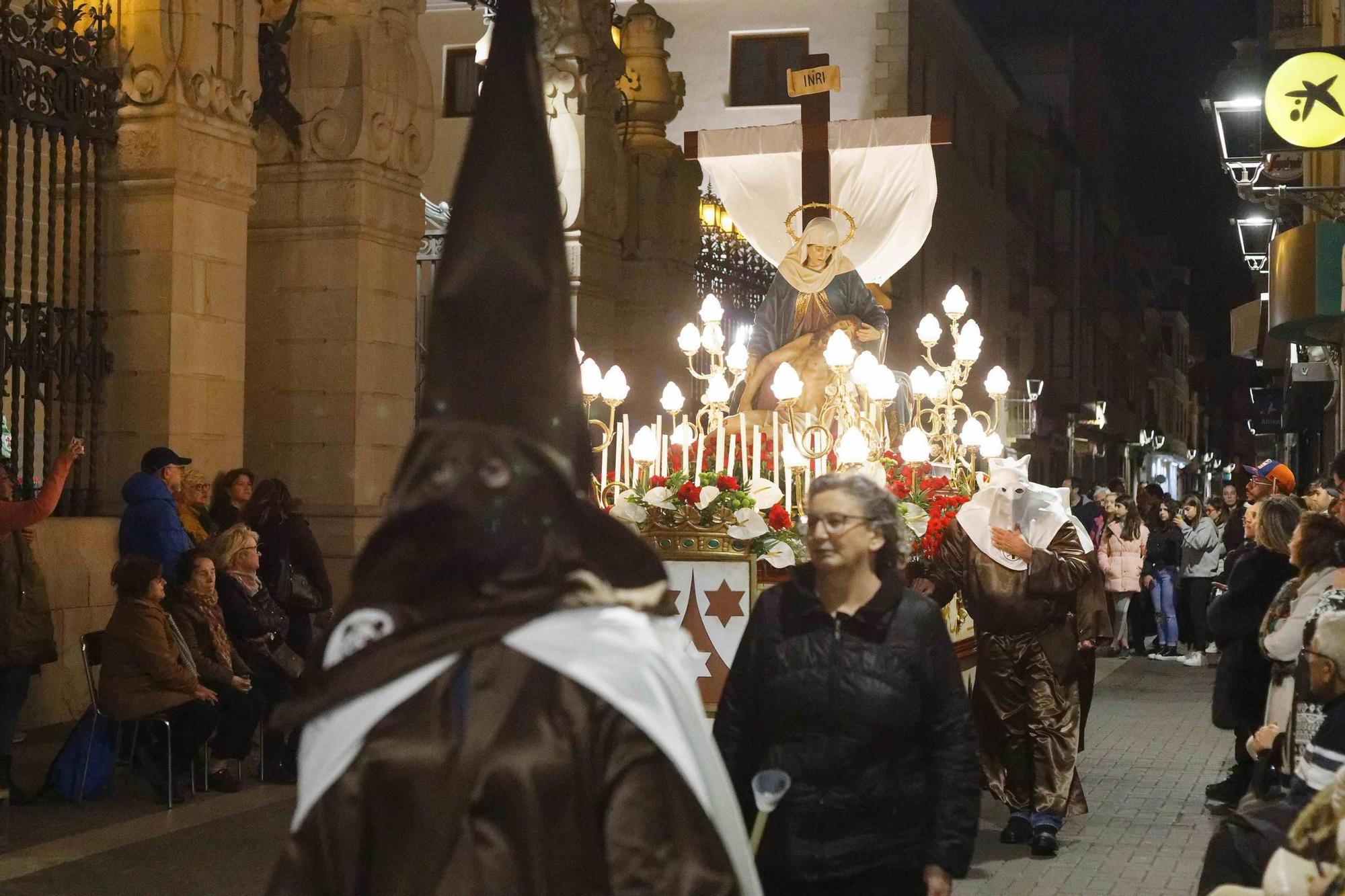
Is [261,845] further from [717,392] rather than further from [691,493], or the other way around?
[717,392]

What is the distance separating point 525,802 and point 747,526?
6.48m

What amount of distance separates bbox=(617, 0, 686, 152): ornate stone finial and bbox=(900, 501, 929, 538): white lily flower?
12873 mm

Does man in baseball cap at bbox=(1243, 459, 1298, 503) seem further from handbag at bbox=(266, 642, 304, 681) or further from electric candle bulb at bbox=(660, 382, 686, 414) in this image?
handbag at bbox=(266, 642, 304, 681)

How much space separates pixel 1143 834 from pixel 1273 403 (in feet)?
136

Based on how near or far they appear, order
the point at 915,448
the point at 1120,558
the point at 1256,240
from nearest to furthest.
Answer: the point at 915,448, the point at 1120,558, the point at 1256,240

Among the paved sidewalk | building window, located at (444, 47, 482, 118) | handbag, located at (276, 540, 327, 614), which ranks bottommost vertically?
the paved sidewalk

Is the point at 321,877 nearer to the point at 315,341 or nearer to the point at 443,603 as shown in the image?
the point at 443,603

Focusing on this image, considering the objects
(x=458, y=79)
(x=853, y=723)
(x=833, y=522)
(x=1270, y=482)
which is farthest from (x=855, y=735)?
(x=458, y=79)

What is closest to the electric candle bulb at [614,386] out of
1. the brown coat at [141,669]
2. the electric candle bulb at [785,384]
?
the electric candle bulb at [785,384]

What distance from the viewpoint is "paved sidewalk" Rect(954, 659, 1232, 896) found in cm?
851

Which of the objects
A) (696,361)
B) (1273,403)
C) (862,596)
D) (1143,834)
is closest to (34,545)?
(1143,834)

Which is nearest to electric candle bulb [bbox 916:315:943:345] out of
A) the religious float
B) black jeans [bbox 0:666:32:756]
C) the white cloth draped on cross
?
the religious float

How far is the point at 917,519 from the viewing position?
31.3 feet

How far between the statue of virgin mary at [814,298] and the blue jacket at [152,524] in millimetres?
3634
